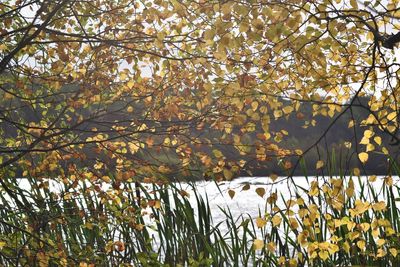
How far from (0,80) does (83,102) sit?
1476mm

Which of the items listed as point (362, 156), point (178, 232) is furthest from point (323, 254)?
point (178, 232)

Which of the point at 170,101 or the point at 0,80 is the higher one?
the point at 0,80

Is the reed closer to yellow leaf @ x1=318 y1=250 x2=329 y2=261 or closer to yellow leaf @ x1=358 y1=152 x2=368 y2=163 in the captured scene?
yellow leaf @ x1=318 y1=250 x2=329 y2=261

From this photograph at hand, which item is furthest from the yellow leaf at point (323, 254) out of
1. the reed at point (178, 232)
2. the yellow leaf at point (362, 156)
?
the yellow leaf at point (362, 156)

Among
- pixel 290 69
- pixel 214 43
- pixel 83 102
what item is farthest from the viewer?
pixel 83 102

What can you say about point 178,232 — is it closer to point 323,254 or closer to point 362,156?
point 323,254

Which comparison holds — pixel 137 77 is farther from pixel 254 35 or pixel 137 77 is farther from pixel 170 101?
pixel 254 35

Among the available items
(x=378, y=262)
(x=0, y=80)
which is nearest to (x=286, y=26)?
(x=378, y=262)

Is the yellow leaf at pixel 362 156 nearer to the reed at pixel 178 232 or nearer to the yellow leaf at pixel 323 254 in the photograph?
the reed at pixel 178 232

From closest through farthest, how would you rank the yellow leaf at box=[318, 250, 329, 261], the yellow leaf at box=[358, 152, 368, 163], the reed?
the yellow leaf at box=[358, 152, 368, 163], the yellow leaf at box=[318, 250, 329, 261], the reed

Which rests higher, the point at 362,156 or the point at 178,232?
the point at 362,156

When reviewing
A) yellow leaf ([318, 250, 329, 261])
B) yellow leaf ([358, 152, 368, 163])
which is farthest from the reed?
yellow leaf ([358, 152, 368, 163])

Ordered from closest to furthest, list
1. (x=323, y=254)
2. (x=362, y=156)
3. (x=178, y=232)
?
(x=362, y=156) < (x=323, y=254) < (x=178, y=232)

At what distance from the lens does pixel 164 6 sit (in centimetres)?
461
